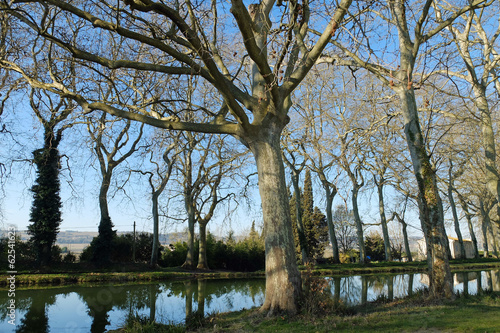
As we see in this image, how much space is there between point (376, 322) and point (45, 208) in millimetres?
19836

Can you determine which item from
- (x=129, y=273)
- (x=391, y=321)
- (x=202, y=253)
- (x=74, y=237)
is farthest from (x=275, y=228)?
(x=74, y=237)

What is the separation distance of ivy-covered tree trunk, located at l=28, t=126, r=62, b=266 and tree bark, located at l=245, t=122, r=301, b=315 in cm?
1609

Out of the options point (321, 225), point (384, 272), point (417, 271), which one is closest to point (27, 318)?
point (384, 272)

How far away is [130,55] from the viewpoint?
986 cm

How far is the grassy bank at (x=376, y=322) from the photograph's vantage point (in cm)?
511

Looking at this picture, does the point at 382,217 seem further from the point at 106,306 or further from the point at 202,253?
the point at 106,306

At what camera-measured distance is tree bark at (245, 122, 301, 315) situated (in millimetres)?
6465

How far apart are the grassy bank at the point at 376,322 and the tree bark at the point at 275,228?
1.24 ft

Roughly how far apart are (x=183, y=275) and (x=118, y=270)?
359 cm

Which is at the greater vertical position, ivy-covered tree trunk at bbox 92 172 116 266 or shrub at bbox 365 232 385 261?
ivy-covered tree trunk at bbox 92 172 116 266

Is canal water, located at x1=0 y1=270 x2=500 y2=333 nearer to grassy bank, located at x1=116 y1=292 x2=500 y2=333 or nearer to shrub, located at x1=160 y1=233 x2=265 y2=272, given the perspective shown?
grassy bank, located at x1=116 y1=292 x2=500 y2=333

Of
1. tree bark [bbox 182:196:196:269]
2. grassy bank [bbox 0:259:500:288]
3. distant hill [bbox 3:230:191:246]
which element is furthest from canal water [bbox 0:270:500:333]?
tree bark [bbox 182:196:196:269]

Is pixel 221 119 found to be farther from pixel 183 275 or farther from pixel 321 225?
pixel 321 225

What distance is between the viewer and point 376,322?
5.56 m
